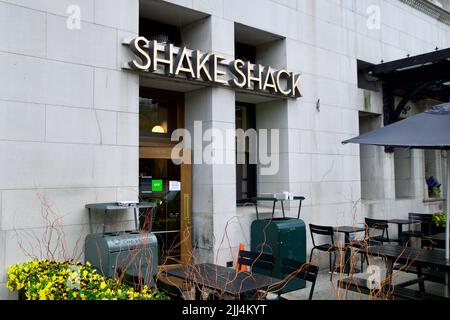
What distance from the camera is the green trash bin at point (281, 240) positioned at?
661 cm

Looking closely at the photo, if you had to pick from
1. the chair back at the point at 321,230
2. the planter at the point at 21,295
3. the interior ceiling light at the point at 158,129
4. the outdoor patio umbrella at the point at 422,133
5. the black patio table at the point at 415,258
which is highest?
the interior ceiling light at the point at 158,129

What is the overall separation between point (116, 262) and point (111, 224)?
1.22 meters

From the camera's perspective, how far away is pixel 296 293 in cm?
655

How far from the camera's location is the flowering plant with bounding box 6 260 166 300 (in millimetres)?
3699

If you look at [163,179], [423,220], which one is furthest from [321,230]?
[423,220]

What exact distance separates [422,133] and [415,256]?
1.67m

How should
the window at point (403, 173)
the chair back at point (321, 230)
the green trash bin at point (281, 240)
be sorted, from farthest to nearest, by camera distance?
1. the window at point (403, 173)
2. the chair back at point (321, 230)
3. the green trash bin at point (281, 240)

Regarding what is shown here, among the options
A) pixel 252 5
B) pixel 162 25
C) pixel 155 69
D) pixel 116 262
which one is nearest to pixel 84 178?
pixel 116 262

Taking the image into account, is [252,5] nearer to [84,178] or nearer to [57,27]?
[57,27]

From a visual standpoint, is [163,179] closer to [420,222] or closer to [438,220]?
[420,222]

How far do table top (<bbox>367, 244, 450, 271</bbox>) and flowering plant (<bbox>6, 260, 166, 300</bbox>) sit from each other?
3.14 metres

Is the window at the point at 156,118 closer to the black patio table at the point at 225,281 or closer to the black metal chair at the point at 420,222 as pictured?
the black patio table at the point at 225,281

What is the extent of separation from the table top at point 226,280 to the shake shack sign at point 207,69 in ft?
9.81

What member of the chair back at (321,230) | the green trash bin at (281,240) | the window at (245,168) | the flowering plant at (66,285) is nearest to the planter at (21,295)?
the flowering plant at (66,285)
